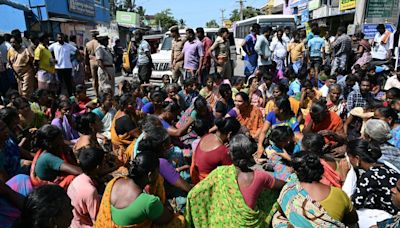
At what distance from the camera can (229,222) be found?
292 centimetres

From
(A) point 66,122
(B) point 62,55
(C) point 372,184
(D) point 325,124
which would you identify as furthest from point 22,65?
(C) point 372,184

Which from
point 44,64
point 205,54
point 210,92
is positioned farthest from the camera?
point 205,54

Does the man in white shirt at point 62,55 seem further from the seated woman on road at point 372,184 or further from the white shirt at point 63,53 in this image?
the seated woman on road at point 372,184

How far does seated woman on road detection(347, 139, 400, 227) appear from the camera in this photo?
2.94 m

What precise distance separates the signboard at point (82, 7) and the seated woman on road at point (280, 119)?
667 inches

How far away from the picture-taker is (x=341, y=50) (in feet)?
32.8

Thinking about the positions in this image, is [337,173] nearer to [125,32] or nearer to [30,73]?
[30,73]

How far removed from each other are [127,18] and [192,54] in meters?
31.1

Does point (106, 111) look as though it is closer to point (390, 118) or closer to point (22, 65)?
point (22, 65)

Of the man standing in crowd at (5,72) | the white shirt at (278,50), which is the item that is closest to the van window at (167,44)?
the white shirt at (278,50)

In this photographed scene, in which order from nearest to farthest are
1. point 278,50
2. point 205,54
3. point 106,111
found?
point 106,111
point 205,54
point 278,50

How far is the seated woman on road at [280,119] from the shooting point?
4.74 metres

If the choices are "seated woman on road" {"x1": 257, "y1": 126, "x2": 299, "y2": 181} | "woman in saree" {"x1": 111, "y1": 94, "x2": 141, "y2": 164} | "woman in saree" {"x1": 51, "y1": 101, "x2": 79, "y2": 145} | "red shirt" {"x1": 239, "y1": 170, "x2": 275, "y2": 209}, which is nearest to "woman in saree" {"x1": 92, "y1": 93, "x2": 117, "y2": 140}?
"woman in saree" {"x1": 51, "y1": 101, "x2": 79, "y2": 145}

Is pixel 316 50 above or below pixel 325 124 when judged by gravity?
above
